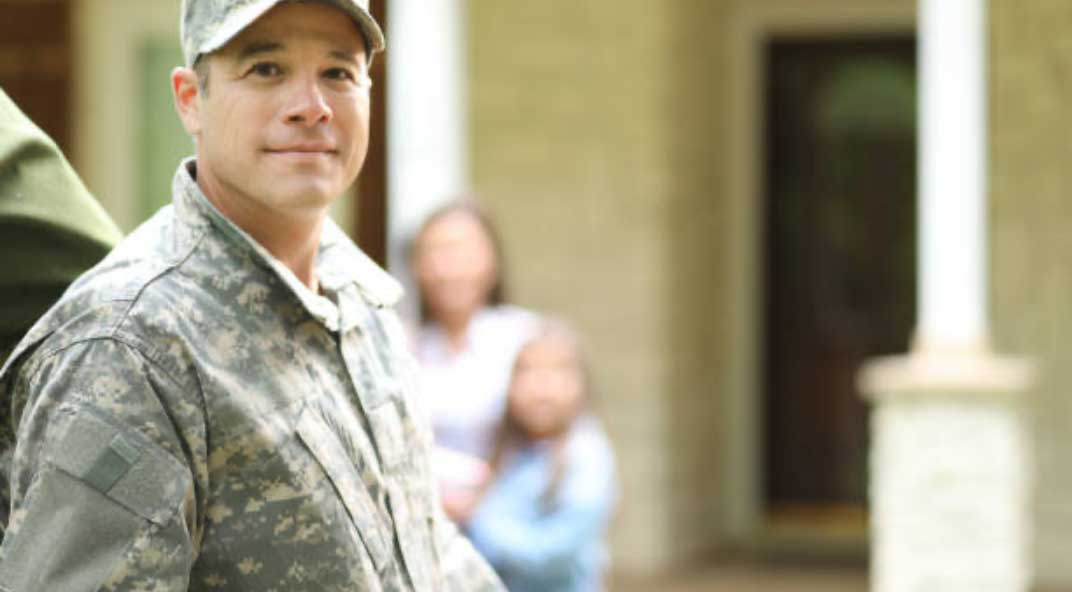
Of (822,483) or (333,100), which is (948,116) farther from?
(333,100)

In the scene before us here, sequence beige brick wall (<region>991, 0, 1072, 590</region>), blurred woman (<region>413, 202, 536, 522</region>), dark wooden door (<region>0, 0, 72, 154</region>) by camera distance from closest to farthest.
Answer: blurred woman (<region>413, 202, 536, 522</region>)
beige brick wall (<region>991, 0, 1072, 590</region>)
dark wooden door (<region>0, 0, 72, 154</region>)

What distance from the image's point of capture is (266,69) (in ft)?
6.26

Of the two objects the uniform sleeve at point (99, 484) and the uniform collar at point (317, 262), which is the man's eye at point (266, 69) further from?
the uniform sleeve at point (99, 484)

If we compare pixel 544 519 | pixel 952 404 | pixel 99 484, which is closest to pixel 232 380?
pixel 99 484

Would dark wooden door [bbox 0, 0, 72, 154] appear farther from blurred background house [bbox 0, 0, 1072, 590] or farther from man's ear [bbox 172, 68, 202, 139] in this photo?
man's ear [bbox 172, 68, 202, 139]

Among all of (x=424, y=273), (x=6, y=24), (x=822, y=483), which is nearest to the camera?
(x=424, y=273)

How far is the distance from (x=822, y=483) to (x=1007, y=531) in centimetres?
289

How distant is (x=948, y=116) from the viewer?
750 cm

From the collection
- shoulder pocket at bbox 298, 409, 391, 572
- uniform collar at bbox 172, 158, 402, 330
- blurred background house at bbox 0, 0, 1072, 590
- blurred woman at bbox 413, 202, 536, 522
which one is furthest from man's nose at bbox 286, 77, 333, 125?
blurred background house at bbox 0, 0, 1072, 590

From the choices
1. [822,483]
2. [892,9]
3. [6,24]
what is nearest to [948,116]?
[892,9]

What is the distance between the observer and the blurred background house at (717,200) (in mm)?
9008

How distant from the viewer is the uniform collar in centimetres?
192

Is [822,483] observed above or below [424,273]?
below

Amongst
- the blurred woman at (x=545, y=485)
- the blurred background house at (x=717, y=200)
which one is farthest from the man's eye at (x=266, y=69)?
the blurred background house at (x=717, y=200)
